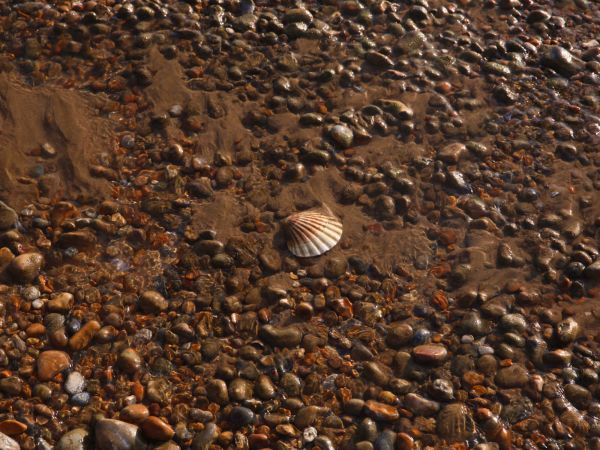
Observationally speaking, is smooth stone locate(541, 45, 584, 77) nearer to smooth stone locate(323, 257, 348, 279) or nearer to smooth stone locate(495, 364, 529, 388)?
smooth stone locate(323, 257, 348, 279)

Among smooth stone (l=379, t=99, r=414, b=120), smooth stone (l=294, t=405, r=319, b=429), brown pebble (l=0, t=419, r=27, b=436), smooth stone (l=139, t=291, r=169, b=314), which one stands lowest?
brown pebble (l=0, t=419, r=27, b=436)

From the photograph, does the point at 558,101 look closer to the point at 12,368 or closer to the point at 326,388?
the point at 326,388

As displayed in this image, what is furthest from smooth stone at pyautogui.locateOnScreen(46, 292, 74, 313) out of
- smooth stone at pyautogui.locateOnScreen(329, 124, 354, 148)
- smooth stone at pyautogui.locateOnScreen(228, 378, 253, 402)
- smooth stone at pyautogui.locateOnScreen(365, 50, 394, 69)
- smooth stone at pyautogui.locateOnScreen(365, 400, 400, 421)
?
smooth stone at pyautogui.locateOnScreen(365, 50, 394, 69)

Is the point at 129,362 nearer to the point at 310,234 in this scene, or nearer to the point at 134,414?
the point at 134,414

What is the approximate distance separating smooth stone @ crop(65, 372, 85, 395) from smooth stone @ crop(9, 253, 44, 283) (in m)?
0.73

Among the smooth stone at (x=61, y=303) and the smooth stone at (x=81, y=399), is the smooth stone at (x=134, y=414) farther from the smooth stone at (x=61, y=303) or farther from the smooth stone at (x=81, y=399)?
the smooth stone at (x=61, y=303)

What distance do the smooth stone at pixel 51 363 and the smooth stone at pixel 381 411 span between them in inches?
66.6

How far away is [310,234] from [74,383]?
171cm

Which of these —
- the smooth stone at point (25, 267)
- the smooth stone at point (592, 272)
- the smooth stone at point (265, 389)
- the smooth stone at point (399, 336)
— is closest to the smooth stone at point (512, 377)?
the smooth stone at point (399, 336)

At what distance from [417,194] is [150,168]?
6.30 ft

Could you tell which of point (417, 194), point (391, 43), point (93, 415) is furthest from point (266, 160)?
point (93, 415)

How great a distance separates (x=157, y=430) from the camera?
3539mm

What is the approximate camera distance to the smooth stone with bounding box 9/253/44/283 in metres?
4.11

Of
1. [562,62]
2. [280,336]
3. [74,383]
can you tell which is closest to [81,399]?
[74,383]
